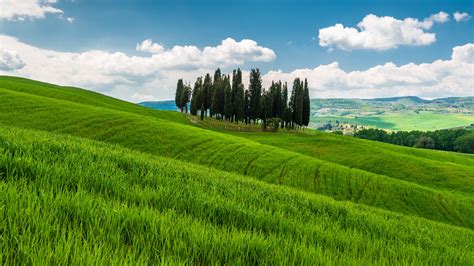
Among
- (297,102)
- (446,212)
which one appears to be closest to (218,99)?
(297,102)

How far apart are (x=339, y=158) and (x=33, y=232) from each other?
67.9 m

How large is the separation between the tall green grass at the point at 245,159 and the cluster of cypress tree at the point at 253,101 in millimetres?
66456

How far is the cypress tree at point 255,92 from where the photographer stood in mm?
122688

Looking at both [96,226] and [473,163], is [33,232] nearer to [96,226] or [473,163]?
[96,226]

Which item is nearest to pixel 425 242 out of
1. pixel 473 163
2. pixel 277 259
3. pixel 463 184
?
pixel 277 259

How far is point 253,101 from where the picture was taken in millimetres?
123562

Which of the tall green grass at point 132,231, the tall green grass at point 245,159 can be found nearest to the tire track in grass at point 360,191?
the tall green grass at point 245,159

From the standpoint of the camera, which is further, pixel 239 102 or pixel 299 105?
pixel 299 105

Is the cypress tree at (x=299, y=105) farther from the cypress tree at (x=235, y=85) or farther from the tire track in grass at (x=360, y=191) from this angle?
the tire track in grass at (x=360, y=191)

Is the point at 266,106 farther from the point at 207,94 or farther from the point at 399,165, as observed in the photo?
the point at 399,165

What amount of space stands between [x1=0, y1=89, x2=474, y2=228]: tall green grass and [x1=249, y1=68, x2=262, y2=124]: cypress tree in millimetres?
68422

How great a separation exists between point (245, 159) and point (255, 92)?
80661 mm

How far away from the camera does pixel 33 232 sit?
2.84m

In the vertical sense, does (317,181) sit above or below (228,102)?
A: below
